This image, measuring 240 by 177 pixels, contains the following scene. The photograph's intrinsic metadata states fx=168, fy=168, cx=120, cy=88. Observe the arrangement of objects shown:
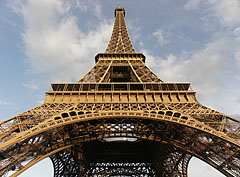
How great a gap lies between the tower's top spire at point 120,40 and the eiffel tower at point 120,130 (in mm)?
5275

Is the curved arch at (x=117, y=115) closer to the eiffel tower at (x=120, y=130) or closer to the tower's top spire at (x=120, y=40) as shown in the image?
the eiffel tower at (x=120, y=130)

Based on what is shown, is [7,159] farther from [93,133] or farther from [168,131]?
[168,131]

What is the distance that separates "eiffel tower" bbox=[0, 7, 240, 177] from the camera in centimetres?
983

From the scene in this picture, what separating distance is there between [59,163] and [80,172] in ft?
8.21

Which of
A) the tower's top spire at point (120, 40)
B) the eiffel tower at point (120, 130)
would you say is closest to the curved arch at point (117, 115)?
the eiffel tower at point (120, 130)

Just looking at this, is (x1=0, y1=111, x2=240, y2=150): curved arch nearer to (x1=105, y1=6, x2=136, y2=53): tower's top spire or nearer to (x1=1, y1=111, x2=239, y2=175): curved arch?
(x1=1, y1=111, x2=239, y2=175): curved arch

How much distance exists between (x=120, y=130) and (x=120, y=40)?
803 inches

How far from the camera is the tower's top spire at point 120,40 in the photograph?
26.6 metres

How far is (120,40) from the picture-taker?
29.7 m

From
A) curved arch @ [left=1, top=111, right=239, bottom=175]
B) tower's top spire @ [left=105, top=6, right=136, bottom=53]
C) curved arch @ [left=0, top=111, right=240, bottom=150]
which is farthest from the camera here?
tower's top spire @ [left=105, top=6, right=136, bottom=53]

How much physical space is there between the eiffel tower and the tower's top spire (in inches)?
208

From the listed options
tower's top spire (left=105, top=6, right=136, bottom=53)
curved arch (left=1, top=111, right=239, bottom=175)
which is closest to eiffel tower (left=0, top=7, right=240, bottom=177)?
curved arch (left=1, top=111, right=239, bottom=175)

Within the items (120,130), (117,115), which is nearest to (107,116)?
(117,115)

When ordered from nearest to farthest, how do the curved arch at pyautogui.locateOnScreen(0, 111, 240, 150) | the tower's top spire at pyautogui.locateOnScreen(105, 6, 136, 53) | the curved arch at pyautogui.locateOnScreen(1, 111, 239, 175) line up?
the curved arch at pyautogui.locateOnScreen(0, 111, 240, 150) < the curved arch at pyautogui.locateOnScreen(1, 111, 239, 175) < the tower's top spire at pyautogui.locateOnScreen(105, 6, 136, 53)
